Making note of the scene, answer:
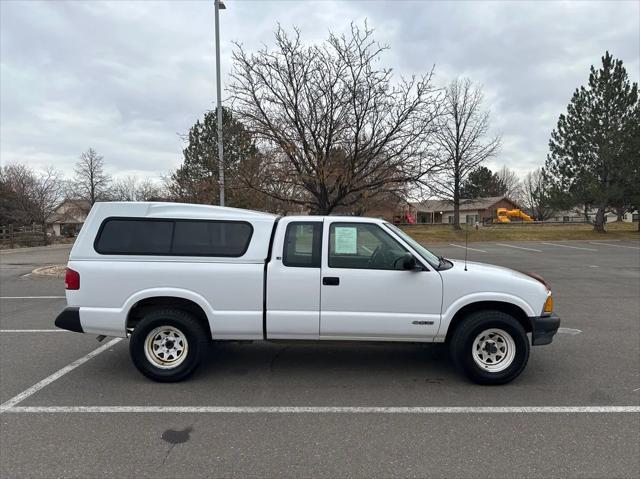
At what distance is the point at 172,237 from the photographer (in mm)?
4344

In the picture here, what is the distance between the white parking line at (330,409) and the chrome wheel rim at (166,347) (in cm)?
62

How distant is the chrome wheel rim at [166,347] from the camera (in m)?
4.30

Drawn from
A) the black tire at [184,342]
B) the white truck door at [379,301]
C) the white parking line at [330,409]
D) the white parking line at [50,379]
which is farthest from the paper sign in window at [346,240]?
the white parking line at [50,379]

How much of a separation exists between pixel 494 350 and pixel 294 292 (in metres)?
2.16

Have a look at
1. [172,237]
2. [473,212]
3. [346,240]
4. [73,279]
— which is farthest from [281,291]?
[473,212]

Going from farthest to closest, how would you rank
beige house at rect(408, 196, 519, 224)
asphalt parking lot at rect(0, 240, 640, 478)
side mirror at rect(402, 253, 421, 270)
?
beige house at rect(408, 196, 519, 224)
side mirror at rect(402, 253, 421, 270)
asphalt parking lot at rect(0, 240, 640, 478)

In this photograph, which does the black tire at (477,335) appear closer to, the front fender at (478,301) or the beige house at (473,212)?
the front fender at (478,301)

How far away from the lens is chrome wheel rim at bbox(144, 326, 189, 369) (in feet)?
14.1

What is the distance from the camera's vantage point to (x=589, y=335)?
604 centimetres

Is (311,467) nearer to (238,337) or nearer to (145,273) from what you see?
(238,337)

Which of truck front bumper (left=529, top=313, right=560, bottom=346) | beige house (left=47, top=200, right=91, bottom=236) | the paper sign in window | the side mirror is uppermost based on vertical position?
beige house (left=47, top=200, right=91, bottom=236)

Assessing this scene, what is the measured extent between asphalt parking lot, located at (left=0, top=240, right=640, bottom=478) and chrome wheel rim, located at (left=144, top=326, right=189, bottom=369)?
0.81ft

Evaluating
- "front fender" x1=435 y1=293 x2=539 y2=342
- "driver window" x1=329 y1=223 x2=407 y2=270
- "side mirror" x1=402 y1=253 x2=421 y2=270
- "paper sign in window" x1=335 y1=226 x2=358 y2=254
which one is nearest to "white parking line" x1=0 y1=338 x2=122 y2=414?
"driver window" x1=329 y1=223 x2=407 y2=270

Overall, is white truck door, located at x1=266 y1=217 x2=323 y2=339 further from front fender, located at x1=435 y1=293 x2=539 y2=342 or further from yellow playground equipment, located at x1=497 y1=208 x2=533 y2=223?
yellow playground equipment, located at x1=497 y1=208 x2=533 y2=223
